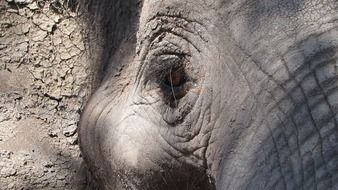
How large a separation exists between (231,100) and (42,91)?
3.40 ft

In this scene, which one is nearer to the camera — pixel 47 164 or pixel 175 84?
pixel 175 84

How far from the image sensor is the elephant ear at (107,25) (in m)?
2.71

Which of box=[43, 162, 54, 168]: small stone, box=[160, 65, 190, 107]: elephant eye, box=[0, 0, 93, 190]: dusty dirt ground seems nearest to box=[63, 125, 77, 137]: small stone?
box=[0, 0, 93, 190]: dusty dirt ground

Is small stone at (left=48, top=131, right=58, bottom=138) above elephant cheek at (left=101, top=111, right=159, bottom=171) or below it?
above

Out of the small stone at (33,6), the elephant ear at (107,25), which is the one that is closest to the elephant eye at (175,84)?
the elephant ear at (107,25)

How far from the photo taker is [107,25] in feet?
9.10

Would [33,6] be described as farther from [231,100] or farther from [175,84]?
[231,100]

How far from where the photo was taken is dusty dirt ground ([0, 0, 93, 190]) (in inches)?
104

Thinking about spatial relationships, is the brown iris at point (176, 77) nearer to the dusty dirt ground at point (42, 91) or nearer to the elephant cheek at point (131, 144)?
the elephant cheek at point (131, 144)

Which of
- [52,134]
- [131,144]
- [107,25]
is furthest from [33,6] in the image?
[131,144]

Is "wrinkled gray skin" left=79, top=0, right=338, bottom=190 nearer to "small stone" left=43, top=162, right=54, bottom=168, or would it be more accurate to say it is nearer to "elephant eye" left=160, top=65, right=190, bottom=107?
"elephant eye" left=160, top=65, right=190, bottom=107

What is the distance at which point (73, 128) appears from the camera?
2686mm

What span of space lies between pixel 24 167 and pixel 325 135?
1244 mm

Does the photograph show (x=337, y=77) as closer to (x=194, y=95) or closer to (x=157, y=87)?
(x=194, y=95)
